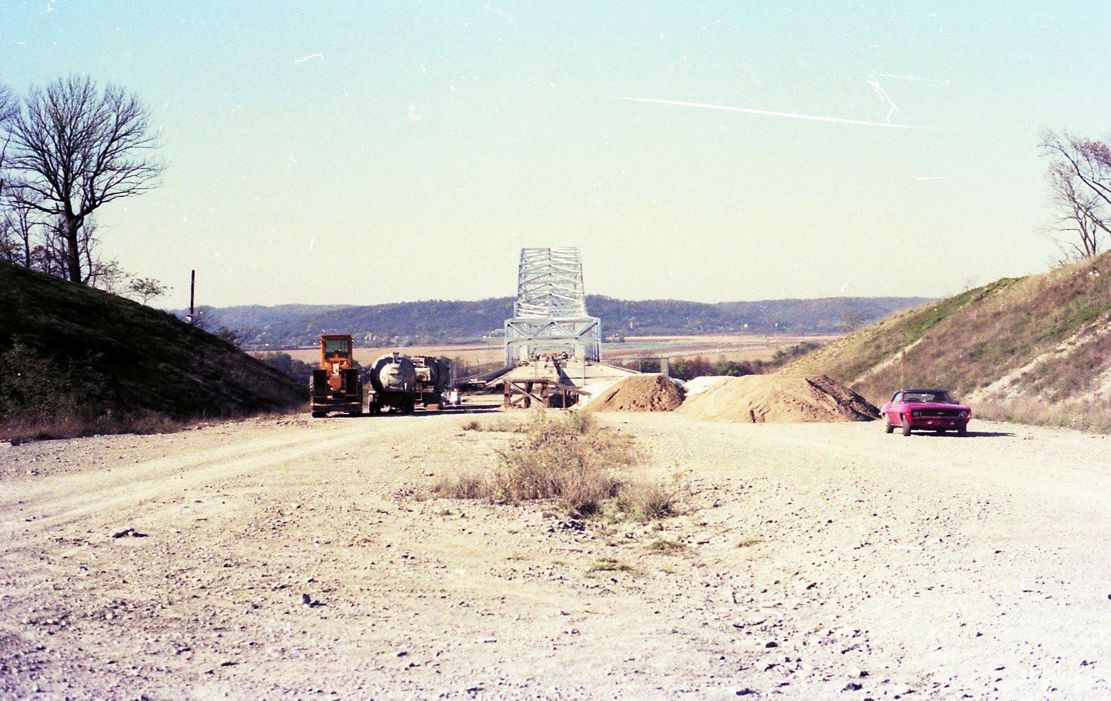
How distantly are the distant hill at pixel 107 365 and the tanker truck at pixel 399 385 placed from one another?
16.4 feet

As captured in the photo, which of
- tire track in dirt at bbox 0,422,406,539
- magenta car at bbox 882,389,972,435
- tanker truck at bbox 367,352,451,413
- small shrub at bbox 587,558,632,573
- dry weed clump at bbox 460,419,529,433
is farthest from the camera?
tanker truck at bbox 367,352,451,413

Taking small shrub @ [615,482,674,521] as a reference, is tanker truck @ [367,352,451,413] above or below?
above

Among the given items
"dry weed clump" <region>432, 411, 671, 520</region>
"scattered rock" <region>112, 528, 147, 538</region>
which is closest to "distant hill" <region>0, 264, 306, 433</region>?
"dry weed clump" <region>432, 411, 671, 520</region>

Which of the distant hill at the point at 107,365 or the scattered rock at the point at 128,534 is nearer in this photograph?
the scattered rock at the point at 128,534

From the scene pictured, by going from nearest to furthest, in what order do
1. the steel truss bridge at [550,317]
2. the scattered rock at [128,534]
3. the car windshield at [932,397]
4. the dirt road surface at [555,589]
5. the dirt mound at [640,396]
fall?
the dirt road surface at [555,589], the scattered rock at [128,534], the car windshield at [932,397], the dirt mound at [640,396], the steel truss bridge at [550,317]

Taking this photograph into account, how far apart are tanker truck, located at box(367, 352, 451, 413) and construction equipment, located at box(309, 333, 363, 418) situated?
10.9 feet

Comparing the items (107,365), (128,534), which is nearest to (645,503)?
(128,534)

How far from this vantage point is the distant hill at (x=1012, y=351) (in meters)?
38.0

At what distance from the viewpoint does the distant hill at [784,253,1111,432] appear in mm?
38000

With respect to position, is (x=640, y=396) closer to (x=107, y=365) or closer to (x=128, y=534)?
(x=107, y=365)

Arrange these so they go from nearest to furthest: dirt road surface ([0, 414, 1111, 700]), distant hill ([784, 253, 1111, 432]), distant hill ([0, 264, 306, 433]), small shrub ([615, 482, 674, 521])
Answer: dirt road surface ([0, 414, 1111, 700]) → small shrub ([615, 482, 674, 521]) → distant hill ([0, 264, 306, 433]) → distant hill ([784, 253, 1111, 432])

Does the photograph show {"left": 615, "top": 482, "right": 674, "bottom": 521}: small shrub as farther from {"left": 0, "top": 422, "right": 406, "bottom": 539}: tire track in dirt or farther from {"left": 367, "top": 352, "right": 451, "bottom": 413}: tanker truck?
{"left": 367, "top": 352, "right": 451, "bottom": 413}: tanker truck

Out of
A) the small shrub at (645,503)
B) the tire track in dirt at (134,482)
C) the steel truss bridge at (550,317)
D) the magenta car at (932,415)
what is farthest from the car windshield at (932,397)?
the steel truss bridge at (550,317)

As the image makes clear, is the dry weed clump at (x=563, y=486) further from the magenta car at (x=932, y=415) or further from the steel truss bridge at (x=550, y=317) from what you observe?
the steel truss bridge at (x=550, y=317)
